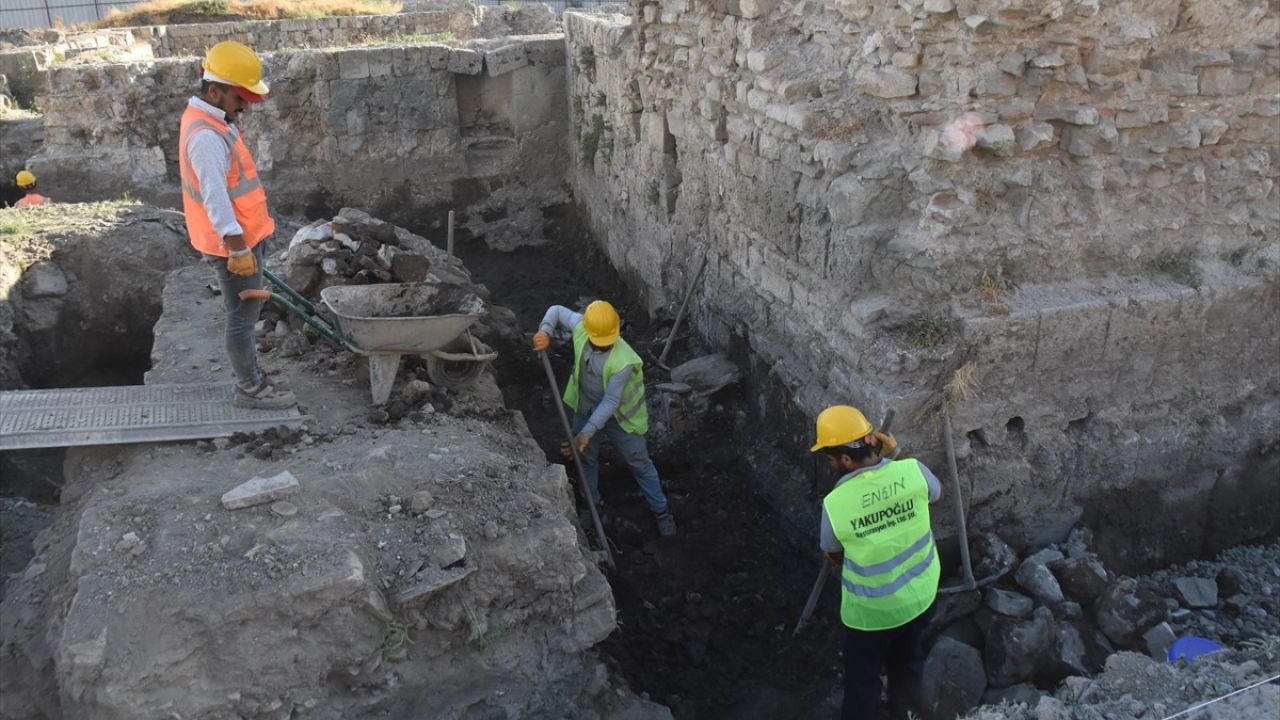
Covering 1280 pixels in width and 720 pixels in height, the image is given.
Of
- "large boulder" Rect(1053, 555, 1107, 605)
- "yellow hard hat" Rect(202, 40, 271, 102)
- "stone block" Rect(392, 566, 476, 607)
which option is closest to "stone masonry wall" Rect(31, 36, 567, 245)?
"yellow hard hat" Rect(202, 40, 271, 102)

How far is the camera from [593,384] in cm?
599

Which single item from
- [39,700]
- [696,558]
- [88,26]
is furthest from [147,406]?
[88,26]

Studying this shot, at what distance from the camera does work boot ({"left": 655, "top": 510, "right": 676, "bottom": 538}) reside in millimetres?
5977

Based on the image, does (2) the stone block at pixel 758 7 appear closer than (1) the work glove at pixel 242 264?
No

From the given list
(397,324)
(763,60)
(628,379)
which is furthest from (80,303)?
(763,60)

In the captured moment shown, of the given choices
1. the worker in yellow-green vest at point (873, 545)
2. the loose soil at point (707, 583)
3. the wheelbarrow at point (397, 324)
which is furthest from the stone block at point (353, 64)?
the worker in yellow-green vest at point (873, 545)

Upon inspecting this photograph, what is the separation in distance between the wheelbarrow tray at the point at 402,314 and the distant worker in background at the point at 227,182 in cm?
47

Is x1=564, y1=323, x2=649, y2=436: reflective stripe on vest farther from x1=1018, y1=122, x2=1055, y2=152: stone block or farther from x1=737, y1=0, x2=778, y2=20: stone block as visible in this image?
x1=1018, y1=122, x2=1055, y2=152: stone block

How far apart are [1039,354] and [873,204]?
1124mm

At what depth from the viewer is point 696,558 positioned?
5.75 meters

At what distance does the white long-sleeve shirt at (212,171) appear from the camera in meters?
4.43

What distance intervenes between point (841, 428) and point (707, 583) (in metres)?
1.77

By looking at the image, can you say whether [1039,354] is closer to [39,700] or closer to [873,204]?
[873,204]

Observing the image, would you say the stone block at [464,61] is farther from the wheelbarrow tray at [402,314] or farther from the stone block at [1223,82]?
the stone block at [1223,82]
